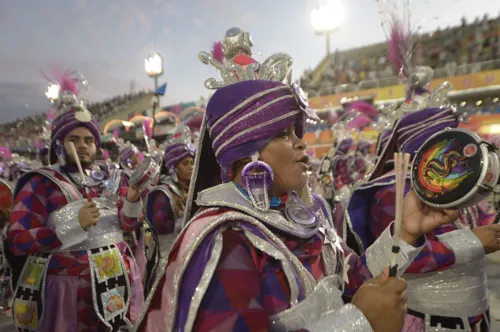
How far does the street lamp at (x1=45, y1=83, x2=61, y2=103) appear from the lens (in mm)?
3490

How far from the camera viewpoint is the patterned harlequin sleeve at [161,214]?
3992mm

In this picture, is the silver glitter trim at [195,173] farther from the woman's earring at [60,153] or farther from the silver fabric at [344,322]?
the woman's earring at [60,153]

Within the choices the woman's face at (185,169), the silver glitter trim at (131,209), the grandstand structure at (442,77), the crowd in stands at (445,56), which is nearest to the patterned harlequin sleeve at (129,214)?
the silver glitter trim at (131,209)

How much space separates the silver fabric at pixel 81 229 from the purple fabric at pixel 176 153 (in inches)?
56.1

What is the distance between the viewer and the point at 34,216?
267 cm

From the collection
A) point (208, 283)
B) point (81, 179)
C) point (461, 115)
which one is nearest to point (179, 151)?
point (81, 179)

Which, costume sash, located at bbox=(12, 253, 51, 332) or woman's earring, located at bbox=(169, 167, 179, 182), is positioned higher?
woman's earring, located at bbox=(169, 167, 179, 182)

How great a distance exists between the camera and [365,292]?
114cm

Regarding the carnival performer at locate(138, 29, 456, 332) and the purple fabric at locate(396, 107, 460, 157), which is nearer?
the carnival performer at locate(138, 29, 456, 332)

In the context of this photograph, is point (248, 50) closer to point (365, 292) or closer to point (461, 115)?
point (365, 292)

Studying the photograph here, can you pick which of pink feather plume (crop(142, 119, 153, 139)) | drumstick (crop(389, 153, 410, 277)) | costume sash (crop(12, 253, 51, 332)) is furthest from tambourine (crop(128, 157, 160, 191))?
pink feather plume (crop(142, 119, 153, 139))

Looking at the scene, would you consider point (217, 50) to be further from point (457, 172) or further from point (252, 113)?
point (457, 172)

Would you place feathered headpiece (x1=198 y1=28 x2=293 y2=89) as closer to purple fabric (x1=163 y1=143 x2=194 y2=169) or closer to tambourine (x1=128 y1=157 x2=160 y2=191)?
tambourine (x1=128 y1=157 x2=160 y2=191)

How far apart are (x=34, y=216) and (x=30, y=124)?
92.9 ft
